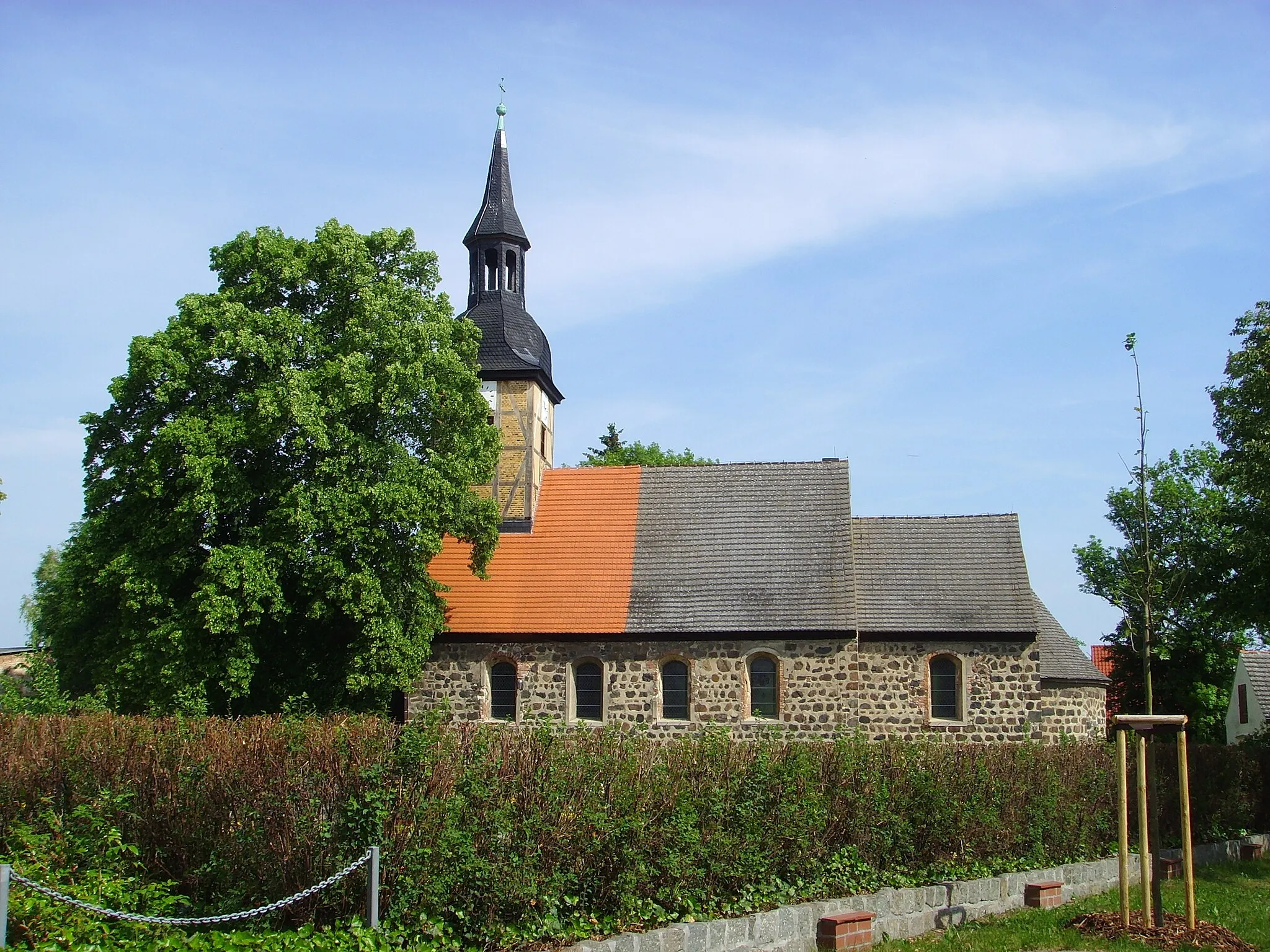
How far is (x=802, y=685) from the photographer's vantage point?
77.3 feet

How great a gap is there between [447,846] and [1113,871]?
11.0m

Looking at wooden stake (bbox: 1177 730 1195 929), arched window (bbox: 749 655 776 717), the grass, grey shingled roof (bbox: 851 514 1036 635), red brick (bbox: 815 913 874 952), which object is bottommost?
the grass

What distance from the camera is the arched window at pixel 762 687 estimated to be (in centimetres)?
2373

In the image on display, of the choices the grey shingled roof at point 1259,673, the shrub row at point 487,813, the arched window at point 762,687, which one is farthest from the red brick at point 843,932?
the grey shingled roof at point 1259,673

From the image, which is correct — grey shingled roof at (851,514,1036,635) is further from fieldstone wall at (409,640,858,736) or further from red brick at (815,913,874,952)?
red brick at (815,913,874,952)

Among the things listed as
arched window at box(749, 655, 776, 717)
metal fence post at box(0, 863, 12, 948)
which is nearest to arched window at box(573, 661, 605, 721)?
arched window at box(749, 655, 776, 717)

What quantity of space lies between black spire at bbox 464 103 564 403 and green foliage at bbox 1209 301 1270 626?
47.7ft

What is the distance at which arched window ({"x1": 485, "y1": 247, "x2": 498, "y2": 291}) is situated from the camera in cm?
2783

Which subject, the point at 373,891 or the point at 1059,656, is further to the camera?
the point at 1059,656

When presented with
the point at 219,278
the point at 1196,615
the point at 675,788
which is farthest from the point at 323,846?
the point at 1196,615

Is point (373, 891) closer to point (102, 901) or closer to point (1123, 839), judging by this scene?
point (102, 901)

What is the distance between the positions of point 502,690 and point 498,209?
37.9 ft

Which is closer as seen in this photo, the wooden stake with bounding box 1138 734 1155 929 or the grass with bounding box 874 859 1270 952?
the grass with bounding box 874 859 1270 952

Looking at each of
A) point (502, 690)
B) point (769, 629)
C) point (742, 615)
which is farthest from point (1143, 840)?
point (502, 690)
